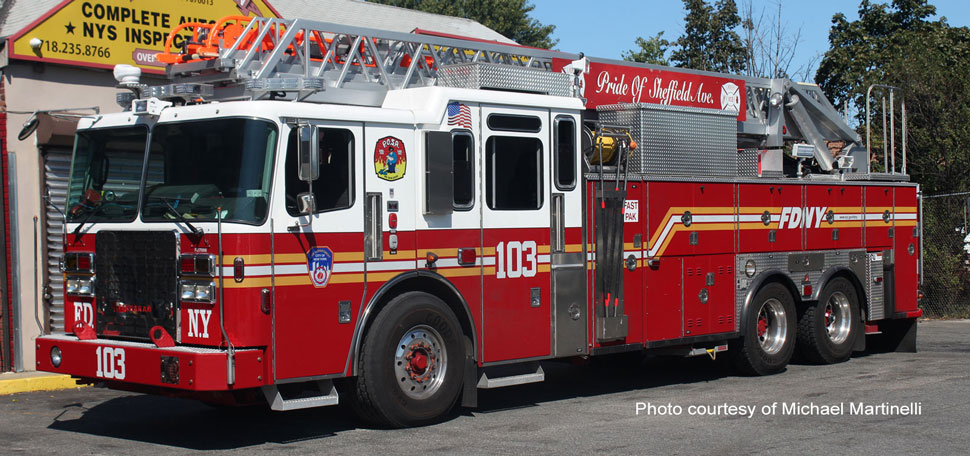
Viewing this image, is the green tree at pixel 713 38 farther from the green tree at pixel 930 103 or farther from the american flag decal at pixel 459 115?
the american flag decal at pixel 459 115

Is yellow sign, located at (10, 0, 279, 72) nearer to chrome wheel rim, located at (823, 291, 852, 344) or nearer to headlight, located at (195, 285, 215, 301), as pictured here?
headlight, located at (195, 285, 215, 301)

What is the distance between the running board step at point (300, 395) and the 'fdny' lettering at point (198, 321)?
62 cm

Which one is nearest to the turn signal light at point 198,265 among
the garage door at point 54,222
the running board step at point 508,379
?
the running board step at point 508,379

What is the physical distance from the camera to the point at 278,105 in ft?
26.1

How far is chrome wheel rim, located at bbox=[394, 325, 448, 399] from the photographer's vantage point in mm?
8703

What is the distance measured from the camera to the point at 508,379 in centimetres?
949

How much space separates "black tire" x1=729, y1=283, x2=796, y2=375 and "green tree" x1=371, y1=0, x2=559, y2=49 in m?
32.8

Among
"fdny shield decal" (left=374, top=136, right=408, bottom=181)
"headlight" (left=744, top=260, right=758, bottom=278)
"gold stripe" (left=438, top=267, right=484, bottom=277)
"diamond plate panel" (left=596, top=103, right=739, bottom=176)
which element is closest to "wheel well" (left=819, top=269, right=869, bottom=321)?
"headlight" (left=744, top=260, right=758, bottom=278)

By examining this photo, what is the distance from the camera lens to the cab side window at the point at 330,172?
7977 millimetres

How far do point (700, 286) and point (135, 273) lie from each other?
231 inches

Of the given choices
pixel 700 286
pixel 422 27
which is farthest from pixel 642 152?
pixel 422 27

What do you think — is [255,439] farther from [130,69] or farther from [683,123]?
[683,123]

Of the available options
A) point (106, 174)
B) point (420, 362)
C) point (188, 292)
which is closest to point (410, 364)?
point (420, 362)

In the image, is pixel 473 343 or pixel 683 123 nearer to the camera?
pixel 473 343
